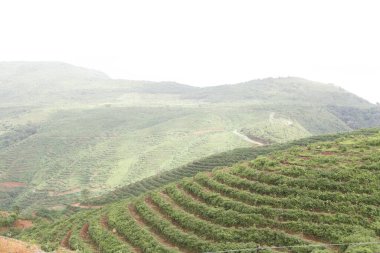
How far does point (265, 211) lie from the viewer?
82.7ft

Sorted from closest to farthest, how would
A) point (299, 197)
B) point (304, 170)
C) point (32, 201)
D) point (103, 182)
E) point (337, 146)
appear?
point (299, 197) → point (304, 170) → point (337, 146) → point (32, 201) → point (103, 182)

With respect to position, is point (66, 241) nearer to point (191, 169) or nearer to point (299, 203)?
point (299, 203)

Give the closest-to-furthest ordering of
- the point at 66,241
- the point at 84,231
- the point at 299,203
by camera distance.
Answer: the point at 299,203 < the point at 66,241 < the point at 84,231

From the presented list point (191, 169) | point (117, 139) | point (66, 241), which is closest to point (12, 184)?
point (117, 139)

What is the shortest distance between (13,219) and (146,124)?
316ft

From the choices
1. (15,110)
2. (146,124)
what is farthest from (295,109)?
(15,110)

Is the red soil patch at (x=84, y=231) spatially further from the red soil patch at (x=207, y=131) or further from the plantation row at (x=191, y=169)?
the red soil patch at (x=207, y=131)

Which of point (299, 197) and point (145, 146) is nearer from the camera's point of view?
point (299, 197)

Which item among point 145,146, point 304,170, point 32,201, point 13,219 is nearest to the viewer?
point 304,170

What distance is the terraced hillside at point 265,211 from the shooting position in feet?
73.5

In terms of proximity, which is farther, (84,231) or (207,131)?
(207,131)

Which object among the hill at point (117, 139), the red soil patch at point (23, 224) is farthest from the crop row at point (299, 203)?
the hill at point (117, 139)

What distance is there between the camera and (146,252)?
2614cm

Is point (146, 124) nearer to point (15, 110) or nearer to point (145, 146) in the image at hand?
point (145, 146)
